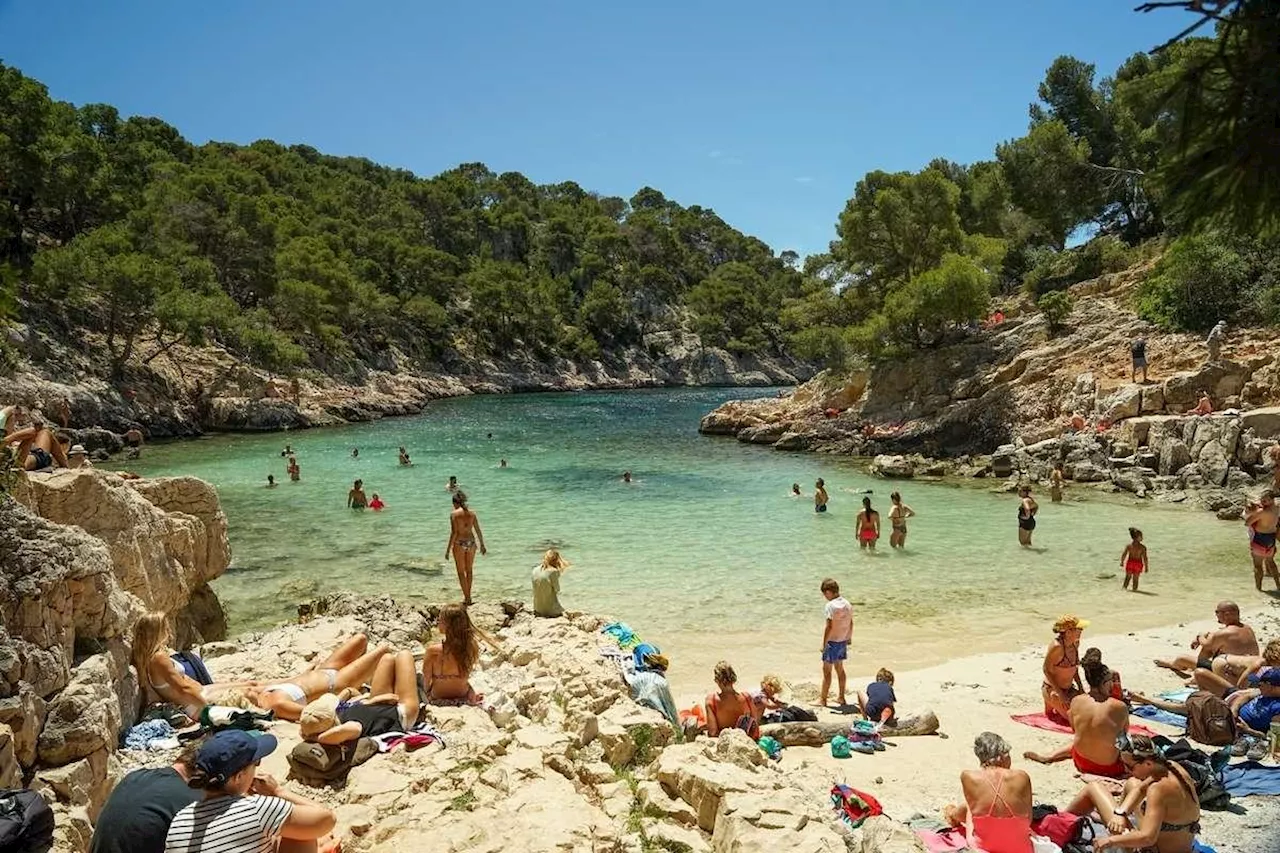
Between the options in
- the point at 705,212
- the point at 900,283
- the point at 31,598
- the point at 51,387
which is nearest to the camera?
the point at 31,598

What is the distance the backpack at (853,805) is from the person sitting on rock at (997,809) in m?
0.56

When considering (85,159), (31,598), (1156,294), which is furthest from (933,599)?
(85,159)

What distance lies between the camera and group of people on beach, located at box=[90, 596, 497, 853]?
11.6 ft

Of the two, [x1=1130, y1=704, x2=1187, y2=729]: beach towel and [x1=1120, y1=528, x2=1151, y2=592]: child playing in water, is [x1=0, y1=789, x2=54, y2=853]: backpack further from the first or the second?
[x1=1120, y1=528, x2=1151, y2=592]: child playing in water

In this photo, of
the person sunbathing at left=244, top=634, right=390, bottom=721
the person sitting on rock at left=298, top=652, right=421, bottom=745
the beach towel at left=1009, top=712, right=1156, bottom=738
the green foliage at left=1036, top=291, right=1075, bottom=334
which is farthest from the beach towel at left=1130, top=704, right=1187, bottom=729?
the green foliage at left=1036, top=291, right=1075, bottom=334

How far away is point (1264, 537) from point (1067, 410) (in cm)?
1654

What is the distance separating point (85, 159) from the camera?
147 ft

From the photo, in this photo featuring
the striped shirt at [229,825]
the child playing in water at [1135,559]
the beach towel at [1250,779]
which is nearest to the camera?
the striped shirt at [229,825]

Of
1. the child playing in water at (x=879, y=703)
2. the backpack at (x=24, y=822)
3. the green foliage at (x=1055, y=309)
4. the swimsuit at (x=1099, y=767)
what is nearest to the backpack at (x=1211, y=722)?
the swimsuit at (x=1099, y=767)

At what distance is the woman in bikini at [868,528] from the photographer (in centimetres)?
1589

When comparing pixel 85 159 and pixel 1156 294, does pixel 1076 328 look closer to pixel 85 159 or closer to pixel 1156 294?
pixel 1156 294

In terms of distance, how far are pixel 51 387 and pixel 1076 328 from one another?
4317 cm

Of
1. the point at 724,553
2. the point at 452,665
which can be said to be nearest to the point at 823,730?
the point at 452,665

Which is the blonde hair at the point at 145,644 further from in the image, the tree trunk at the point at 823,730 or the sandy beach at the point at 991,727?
the tree trunk at the point at 823,730
